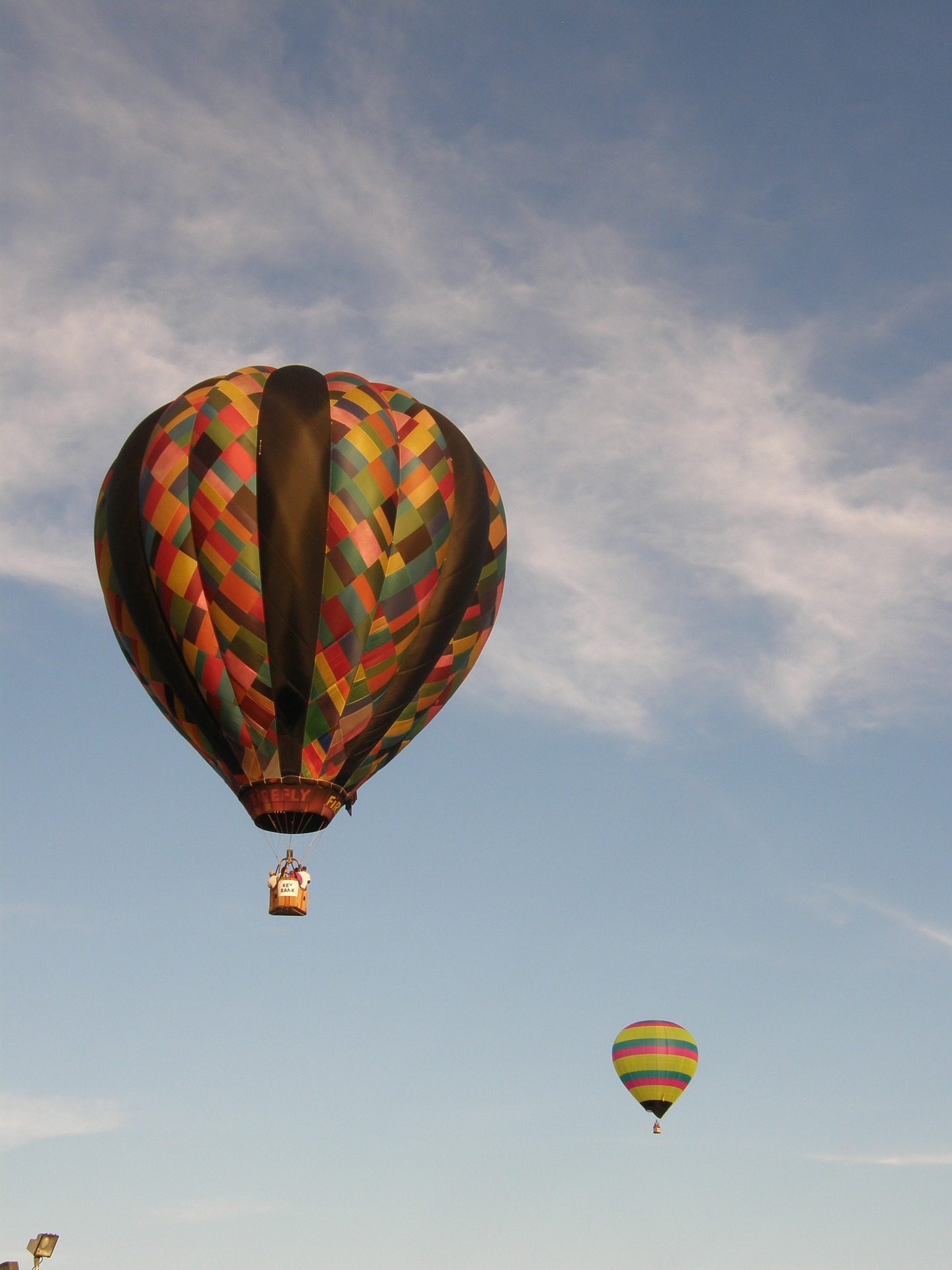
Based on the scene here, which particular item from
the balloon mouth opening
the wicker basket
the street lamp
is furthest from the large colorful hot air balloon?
the street lamp

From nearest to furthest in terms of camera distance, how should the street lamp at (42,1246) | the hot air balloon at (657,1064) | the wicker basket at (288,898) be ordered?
the street lamp at (42,1246), the wicker basket at (288,898), the hot air balloon at (657,1064)

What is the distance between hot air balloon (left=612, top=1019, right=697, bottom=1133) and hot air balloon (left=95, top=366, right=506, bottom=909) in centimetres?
1647

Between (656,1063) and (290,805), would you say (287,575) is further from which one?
(656,1063)

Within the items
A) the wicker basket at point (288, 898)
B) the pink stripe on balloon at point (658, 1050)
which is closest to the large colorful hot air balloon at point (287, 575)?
the wicker basket at point (288, 898)

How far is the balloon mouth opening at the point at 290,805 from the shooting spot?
2788 centimetres

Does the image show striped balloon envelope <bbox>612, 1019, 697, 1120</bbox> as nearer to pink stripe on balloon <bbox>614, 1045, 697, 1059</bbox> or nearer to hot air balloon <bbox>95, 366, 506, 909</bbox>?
pink stripe on balloon <bbox>614, 1045, 697, 1059</bbox>

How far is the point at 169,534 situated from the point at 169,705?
2.89 meters

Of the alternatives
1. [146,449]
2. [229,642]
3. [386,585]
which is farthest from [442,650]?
[146,449]

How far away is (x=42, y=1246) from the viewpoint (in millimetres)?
22016

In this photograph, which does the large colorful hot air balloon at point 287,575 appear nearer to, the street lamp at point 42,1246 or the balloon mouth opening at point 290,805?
the balloon mouth opening at point 290,805

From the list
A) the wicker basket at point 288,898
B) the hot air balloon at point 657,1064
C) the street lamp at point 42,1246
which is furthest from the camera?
the hot air balloon at point 657,1064

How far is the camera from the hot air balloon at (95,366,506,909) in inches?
1093

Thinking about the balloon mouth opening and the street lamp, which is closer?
the street lamp

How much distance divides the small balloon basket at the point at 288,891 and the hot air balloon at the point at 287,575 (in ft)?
0.93
